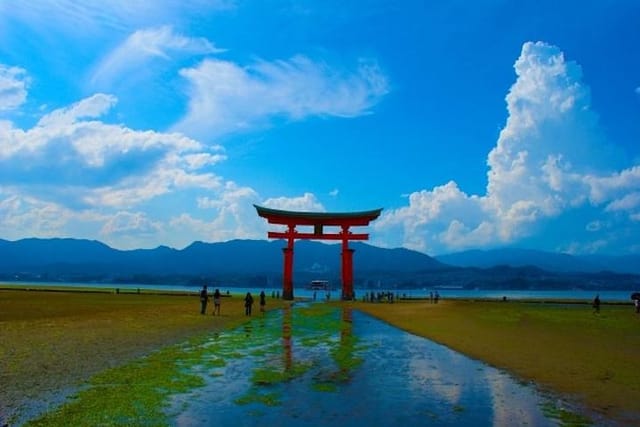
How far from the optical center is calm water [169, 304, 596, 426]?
29.7ft

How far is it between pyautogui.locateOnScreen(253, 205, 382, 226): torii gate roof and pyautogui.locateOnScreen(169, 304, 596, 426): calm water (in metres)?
42.7

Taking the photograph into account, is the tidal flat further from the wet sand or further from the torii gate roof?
the torii gate roof

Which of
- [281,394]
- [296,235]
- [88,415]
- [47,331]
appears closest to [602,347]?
[281,394]

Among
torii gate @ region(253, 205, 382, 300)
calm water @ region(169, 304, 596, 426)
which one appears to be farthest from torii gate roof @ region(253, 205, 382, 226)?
calm water @ region(169, 304, 596, 426)

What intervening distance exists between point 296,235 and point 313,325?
33334mm

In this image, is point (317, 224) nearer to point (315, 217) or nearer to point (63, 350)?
point (315, 217)

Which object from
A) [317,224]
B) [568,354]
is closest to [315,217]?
[317,224]

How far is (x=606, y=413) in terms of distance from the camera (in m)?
9.49

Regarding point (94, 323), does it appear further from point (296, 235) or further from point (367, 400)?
point (296, 235)

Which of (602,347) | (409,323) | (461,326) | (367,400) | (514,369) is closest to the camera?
(367,400)

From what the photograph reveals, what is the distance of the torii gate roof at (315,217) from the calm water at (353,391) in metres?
42.7

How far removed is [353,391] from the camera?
445 inches

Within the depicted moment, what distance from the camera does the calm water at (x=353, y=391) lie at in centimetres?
905

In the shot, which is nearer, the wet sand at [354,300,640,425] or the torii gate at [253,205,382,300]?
the wet sand at [354,300,640,425]
